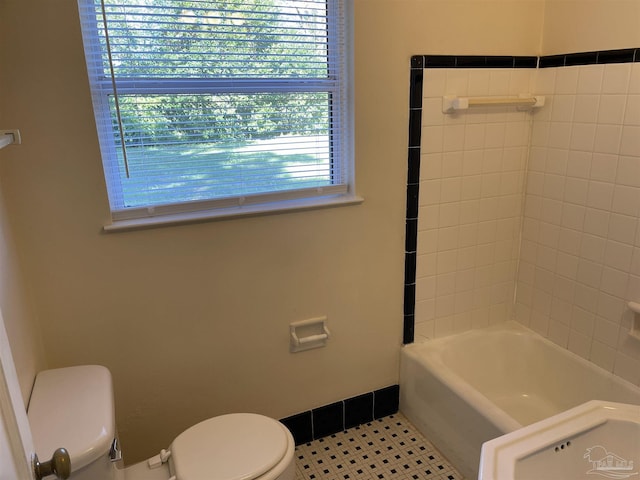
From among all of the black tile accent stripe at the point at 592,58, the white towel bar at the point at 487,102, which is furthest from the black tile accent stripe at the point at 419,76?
the white towel bar at the point at 487,102

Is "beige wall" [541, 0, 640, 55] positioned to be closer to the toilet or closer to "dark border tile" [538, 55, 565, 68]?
"dark border tile" [538, 55, 565, 68]

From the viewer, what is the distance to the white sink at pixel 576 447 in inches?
46.2

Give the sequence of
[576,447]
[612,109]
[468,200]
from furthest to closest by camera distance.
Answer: [468,200] → [612,109] → [576,447]

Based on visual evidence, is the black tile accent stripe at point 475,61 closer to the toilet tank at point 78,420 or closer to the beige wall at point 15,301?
the beige wall at point 15,301

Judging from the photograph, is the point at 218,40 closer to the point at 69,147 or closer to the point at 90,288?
the point at 69,147

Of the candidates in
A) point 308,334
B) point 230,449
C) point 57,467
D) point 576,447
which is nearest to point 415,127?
point 308,334

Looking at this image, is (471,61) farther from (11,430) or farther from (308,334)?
(11,430)

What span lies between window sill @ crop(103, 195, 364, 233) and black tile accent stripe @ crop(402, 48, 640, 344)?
28 cm

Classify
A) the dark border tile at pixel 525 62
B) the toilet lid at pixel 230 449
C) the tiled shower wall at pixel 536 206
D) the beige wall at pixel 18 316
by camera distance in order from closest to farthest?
the beige wall at pixel 18 316, the toilet lid at pixel 230 449, the tiled shower wall at pixel 536 206, the dark border tile at pixel 525 62

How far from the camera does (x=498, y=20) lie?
202 centimetres

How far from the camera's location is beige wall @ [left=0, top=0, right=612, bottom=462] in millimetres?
1483

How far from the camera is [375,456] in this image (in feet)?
6.89

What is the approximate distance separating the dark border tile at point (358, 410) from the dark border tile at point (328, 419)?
0.09 ft

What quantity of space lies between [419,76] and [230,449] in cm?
155
